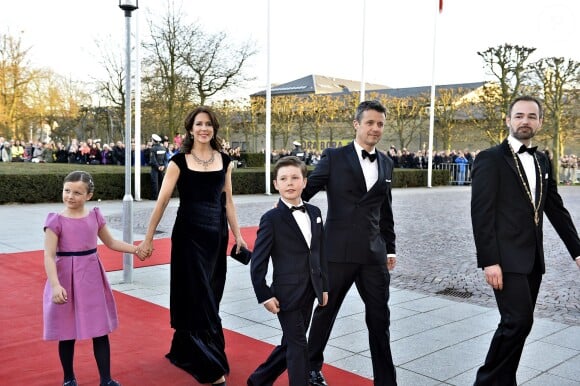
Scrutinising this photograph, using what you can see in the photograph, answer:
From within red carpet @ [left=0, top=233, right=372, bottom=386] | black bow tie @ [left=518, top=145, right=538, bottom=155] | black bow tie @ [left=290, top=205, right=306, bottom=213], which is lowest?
red carpet @ [left=0, top=233, right=372, bottom=386]

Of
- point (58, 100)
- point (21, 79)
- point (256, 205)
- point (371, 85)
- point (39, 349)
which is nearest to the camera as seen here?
point (39, 349)

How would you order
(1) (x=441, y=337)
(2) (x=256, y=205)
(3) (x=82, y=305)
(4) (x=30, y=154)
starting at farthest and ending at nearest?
(4) (x=30, y=154), (2) (x=256, y=205), (1) (x=441, y=337), (3) (x=82, y=305)

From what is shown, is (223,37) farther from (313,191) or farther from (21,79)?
(313,191)

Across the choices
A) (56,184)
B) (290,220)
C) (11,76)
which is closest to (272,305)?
(290,220)

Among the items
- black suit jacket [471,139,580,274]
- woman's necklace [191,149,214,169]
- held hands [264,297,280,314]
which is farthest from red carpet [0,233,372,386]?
woman's necklace [191,149,214,169]

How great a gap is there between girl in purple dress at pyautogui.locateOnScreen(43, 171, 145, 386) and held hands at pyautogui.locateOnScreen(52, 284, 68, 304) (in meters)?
0.02

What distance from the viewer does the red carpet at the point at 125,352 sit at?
4.24m

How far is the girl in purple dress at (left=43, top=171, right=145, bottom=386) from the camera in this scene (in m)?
3.83

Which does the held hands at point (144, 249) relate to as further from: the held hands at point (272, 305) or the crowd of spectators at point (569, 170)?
the crowd of spectators at point (569, 170)

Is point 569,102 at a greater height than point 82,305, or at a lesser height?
greater

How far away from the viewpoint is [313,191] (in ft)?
13.1

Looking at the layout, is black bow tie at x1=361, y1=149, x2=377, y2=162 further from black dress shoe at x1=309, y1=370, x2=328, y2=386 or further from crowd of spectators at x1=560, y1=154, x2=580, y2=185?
crowd of spectators at x1=560, y1=154, x2=580, y2=185

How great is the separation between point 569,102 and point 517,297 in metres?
37.7

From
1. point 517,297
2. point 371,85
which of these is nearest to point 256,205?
point 517,297
